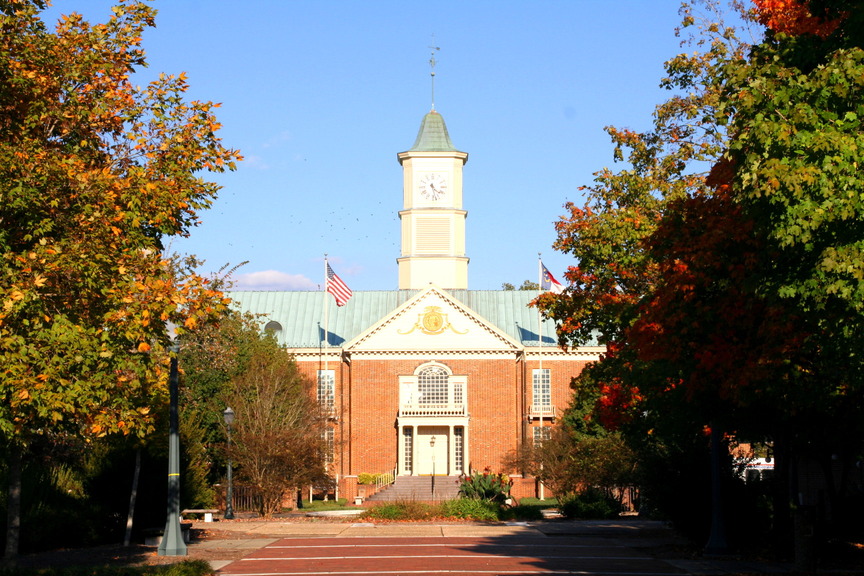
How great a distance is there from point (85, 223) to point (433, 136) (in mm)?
52103

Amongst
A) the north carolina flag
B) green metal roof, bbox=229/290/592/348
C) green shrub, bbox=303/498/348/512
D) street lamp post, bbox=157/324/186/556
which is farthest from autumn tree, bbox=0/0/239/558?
green metal roof, bbox=229/290/592/348

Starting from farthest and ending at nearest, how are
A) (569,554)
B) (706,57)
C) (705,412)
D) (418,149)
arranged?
(418,149), (706,57), (569,554), (705,412)

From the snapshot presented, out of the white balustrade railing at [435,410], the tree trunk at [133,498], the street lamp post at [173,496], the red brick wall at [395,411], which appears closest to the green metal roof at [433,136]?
the red brick wall at [395,411]

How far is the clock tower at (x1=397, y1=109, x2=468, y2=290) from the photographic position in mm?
65375

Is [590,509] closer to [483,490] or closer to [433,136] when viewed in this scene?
[483,490]

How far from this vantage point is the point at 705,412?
2034 centimetres

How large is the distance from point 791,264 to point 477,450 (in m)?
48.2

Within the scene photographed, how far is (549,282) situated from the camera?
153ft

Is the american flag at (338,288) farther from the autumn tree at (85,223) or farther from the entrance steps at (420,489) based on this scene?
the autumn tree at (85,223)

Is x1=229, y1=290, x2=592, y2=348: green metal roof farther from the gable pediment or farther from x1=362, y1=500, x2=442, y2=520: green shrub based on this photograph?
x1=362, y1=500, x2=442, y2=520: green shrub

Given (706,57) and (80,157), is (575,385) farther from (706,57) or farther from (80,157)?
(80,157)

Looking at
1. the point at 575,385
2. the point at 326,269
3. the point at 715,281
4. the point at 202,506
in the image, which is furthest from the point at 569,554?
the point at 326,269

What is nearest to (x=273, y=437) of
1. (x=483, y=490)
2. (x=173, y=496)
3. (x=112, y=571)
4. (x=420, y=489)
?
(x=483, y=490)

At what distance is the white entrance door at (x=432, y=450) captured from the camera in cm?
6059
